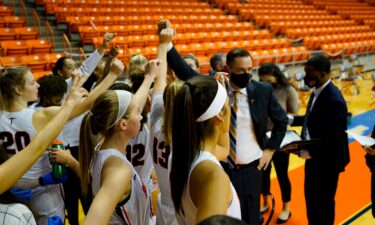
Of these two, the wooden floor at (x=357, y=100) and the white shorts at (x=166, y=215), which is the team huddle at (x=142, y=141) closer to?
the white shorts at (x=166, y=215)

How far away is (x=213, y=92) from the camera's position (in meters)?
1.49

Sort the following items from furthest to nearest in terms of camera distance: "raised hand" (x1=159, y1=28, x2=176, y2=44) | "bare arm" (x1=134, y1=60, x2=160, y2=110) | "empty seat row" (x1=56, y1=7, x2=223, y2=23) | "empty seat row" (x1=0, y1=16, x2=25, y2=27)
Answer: "empty seat row" (x1=56, y1=7, x2=223, y2=23)
"empty seat row" (x1=0, y1=16, x2=25, y2=27)
"raised hand" (x1=159, y1=28, x2=176, y2=44)
"bare arm" (x1=134, y1=60, x2=160, y2=110)

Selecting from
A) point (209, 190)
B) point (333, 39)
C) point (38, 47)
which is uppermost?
point (209, 190)

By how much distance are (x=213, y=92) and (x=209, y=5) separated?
15.2m

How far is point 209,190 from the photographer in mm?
1195

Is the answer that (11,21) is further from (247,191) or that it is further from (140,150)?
(247,191)

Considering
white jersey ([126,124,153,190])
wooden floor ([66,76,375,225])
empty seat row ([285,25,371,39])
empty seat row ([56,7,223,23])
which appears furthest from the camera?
empty seat row ([285,25,371,39])

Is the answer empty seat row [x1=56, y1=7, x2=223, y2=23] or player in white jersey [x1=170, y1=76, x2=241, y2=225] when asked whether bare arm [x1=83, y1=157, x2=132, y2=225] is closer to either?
player in white jersey [x1=170, y1=76, x2=241, y2=225]

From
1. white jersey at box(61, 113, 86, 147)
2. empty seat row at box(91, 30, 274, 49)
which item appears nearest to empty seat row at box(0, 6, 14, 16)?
empty seat row at box(91, 30, 274, 49)

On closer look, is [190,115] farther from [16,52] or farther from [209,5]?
[209,5]

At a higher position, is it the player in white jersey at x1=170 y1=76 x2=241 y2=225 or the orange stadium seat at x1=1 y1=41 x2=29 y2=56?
the player in white jersey at x1=170 y1=76 x2=241 y2=225

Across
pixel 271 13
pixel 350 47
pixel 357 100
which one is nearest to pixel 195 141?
pixel 357 100

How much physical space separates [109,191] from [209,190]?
0.41m

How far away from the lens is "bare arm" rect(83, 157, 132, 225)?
1.28m
